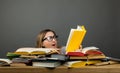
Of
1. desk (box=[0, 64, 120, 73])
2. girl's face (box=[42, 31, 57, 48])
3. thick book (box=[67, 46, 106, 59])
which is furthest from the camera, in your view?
girl's face (box=[42, 31, 57, 48])

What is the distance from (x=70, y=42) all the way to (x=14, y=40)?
184cm

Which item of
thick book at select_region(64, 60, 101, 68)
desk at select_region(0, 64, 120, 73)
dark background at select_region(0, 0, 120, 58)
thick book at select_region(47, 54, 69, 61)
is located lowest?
desk at select_region(0, 64, 120, 73)

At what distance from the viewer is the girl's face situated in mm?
2684

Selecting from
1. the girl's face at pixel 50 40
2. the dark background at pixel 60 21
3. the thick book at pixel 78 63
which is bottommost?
the thick book at pixel 78 63

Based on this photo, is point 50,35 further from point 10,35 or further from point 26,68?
point 26,68

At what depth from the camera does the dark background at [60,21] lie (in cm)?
299

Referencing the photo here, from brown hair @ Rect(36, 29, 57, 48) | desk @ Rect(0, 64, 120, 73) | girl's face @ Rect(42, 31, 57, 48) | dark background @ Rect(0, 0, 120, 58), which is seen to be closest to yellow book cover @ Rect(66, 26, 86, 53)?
desk @ Rect(0, 64, 120, 73)

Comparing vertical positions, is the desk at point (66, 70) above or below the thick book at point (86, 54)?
below

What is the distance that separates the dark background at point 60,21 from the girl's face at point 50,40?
8.2 inches

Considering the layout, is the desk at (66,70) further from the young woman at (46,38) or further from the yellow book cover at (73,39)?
the young woman at (46,38)

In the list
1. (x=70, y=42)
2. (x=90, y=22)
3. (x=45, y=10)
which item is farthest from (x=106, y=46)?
(x=70, y=42)

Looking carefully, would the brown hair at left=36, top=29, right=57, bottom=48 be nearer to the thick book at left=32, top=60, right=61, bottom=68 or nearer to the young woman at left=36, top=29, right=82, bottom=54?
the young woman at left=36, top=29, right=82, bottom=54

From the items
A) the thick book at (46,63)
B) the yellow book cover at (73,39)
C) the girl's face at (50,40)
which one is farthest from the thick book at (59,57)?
the girl's face at (50,40)

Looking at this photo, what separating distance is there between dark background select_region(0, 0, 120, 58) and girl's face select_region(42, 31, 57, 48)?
0.68 feet
